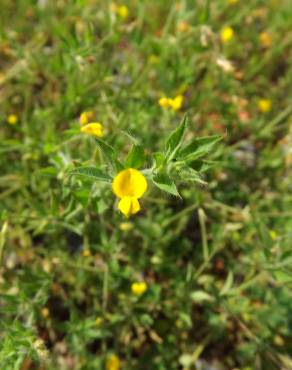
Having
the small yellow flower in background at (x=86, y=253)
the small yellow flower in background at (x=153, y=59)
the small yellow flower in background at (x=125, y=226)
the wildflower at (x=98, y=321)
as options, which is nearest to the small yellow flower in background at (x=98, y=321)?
the wildflower at (x=98, y=321)

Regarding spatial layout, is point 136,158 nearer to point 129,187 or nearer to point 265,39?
point 129,187

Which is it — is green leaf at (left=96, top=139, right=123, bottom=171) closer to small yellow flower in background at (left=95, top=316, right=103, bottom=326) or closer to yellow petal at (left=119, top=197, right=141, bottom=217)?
yellow petal at (left=119, top=197, right=141, bottom=217)

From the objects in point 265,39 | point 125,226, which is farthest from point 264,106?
point 125,226

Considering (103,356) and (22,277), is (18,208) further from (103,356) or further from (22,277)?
(103,356)

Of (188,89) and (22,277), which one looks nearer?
(22,277)

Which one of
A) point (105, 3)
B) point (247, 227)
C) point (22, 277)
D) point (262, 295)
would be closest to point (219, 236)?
point (247, 227)

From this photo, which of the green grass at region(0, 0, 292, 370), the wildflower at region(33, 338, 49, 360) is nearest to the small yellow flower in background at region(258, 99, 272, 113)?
the green grass at region(0, 0, 292, 370)
